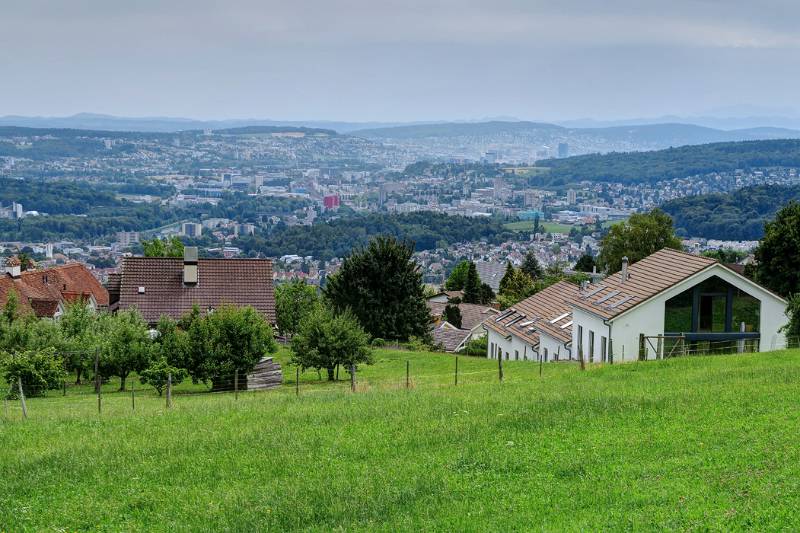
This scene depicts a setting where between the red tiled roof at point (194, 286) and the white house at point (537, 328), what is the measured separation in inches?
442

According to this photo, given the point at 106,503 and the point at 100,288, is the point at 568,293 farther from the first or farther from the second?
the point at 106,503

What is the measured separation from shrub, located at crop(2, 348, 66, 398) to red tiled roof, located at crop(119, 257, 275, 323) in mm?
15825

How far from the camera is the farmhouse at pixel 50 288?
4741 cm

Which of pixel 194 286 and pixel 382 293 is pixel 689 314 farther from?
pixel 194 286

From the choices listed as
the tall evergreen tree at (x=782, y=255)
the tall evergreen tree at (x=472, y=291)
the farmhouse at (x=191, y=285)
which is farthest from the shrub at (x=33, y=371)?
the tall evergreen tree at (x=472, y=291)

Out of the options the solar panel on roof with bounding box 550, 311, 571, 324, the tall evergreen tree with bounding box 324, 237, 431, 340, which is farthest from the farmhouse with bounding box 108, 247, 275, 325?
the solar panel on roof with bounding box 550, 311, 571, 324

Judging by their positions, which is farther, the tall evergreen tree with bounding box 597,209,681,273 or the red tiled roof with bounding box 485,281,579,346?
Answer: the tall evergreen tree with bounding box 597,209,681,273

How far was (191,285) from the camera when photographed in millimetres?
49094

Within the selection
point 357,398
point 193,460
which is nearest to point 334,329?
point 357,398

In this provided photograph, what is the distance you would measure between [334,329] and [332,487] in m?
20.9

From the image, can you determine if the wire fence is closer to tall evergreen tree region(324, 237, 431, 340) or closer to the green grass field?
the green grass field

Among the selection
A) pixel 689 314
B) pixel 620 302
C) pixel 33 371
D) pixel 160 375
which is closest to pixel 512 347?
pixel 620 302

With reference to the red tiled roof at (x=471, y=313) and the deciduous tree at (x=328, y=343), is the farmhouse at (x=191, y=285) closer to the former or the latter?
the deciduous tree at (x=328, y=343)

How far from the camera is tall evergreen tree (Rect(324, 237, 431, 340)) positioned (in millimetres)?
53750
